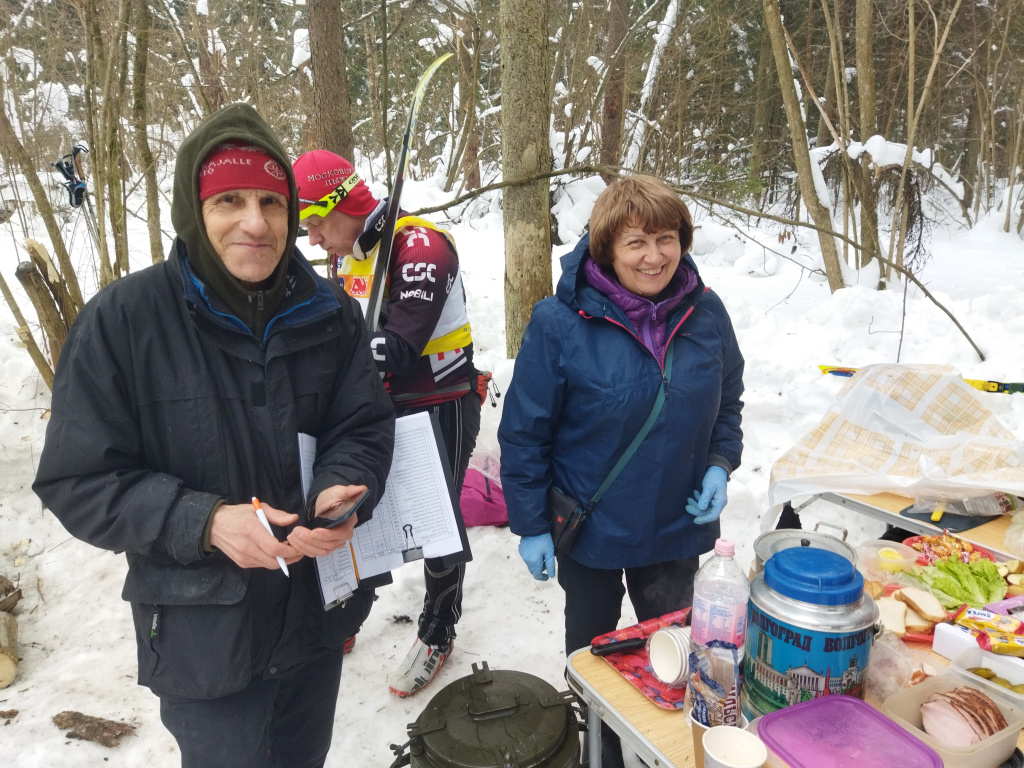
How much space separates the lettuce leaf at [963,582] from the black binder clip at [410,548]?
4.73ft

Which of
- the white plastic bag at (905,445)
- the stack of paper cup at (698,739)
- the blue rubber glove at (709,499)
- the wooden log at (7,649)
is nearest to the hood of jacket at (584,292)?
the blue rubber glove at (709,499)

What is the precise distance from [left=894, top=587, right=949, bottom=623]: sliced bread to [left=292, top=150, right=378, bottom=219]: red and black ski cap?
2112mm

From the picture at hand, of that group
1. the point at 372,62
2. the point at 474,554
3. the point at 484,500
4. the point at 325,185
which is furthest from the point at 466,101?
the point at 325,185

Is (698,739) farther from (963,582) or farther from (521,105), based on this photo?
(521,105)

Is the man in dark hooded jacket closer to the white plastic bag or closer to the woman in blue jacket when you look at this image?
the woman in blue jacket

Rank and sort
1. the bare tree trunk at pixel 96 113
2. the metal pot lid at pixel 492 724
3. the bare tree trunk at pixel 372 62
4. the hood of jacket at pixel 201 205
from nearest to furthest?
the hood of jacket at pixel 201 205, the metal pot lid at pixel 492 724, the bare tree trunk at pixel 96 113, the bare tree trunk at pixel 372 62

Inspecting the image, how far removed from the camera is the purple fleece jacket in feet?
6.31

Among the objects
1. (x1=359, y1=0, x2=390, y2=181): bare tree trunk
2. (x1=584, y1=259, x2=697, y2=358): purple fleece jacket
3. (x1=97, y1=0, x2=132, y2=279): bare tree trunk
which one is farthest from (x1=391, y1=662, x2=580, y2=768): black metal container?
(x1=359, y1=0, x2=390, y2=181): bare tree trunk

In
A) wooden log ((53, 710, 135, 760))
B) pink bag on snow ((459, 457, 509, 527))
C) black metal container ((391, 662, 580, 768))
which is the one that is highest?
black metal container ((391, 662, 580, 768))

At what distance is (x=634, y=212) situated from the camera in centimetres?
188

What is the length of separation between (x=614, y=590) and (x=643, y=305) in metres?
0.91

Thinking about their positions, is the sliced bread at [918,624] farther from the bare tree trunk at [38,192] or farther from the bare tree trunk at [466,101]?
the bare tree trunk at [466,101]

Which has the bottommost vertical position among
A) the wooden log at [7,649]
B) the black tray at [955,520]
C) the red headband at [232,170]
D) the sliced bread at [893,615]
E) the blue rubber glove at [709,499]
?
the wooden log at [7,649]

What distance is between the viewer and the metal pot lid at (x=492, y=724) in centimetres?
178
